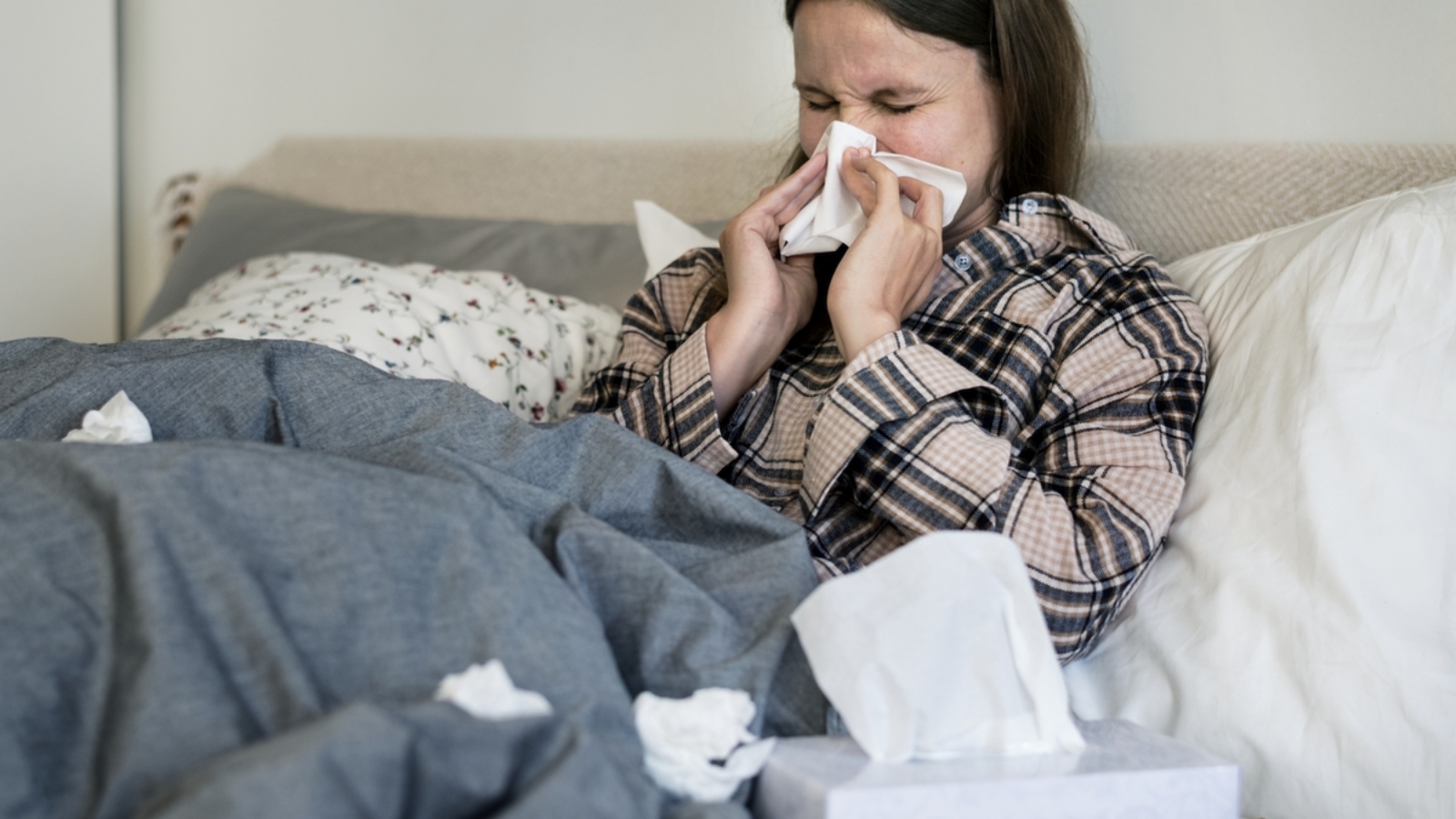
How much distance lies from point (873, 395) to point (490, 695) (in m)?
0.44

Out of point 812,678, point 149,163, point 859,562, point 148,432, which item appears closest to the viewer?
point 812,678

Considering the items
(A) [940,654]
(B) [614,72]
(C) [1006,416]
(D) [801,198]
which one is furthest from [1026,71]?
(B) [614,72]

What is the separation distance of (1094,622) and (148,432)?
732 millimetres

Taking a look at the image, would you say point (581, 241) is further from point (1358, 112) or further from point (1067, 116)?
point (1358, 112)

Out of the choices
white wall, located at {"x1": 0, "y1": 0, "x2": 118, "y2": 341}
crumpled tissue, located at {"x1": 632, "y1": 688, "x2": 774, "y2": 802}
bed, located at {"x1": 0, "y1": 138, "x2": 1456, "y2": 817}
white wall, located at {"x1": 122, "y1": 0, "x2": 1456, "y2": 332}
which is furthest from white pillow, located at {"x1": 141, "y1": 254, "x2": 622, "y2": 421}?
white wall, located at {"x1": 0, "y1": 0, "x2": 118, "y2": 341}

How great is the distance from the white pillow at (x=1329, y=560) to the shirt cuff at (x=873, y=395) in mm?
218

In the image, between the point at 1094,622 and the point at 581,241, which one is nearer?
the point at 1094,622

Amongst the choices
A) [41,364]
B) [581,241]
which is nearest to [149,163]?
[581,241]

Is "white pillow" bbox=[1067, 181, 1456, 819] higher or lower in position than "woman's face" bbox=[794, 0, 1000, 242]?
lower

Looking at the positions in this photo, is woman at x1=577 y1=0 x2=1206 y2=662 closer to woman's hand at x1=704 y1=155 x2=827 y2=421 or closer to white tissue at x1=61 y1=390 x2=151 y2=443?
woman's hand at x1=704 y1=155 x2=827 y2=421

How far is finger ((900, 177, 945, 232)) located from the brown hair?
0.45ft

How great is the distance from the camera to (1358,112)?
111cm

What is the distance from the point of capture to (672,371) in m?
1.10

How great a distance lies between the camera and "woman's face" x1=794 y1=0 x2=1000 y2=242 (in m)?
1.11
